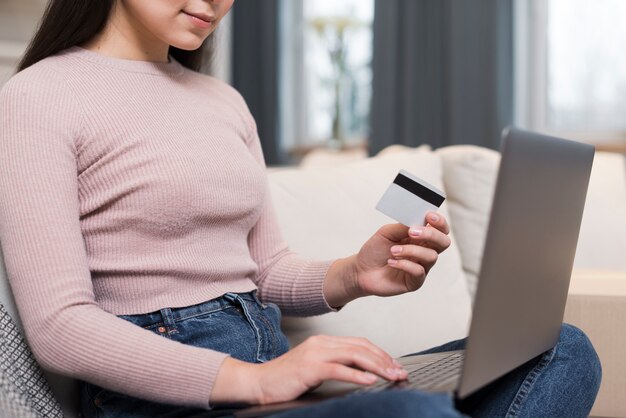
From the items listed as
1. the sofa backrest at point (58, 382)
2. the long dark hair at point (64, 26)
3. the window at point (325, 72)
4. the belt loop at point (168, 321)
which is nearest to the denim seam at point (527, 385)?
the belt loop at point (168, 321)

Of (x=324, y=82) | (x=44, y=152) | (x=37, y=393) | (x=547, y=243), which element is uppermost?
(x=44, y=152)

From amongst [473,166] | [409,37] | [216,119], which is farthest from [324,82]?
[216,119]

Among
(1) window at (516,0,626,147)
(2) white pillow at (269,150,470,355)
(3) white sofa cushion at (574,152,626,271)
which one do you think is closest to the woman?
(2) white pillow at (269,150,470,355)

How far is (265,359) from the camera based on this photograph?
1.12 m

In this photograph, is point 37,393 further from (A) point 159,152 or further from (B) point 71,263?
(A) point 159,152

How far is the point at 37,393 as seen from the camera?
1033mm

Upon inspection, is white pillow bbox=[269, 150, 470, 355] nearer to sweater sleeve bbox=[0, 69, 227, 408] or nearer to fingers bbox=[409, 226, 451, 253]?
fingers bbox=[409, 226, 451, 253]

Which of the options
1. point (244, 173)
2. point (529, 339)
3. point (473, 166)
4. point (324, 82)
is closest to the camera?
point (529, 339)

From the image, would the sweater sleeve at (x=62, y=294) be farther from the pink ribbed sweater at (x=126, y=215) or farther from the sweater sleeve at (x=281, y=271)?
the sweater sleeve at (x=281, y=271)

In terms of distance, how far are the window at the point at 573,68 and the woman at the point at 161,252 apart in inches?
99.2

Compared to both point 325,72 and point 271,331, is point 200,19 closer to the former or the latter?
point 271,331

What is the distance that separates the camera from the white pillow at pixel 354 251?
152 centimetres

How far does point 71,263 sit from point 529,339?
533mm

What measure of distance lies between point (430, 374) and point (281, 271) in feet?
1.36
